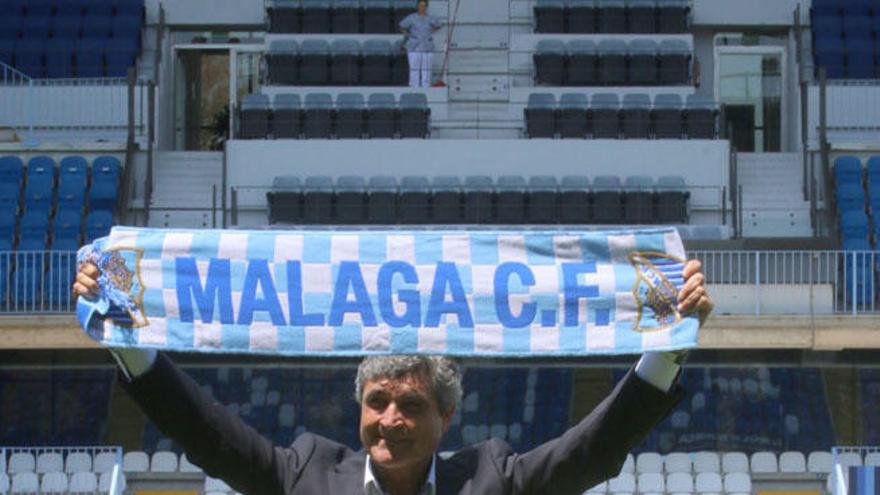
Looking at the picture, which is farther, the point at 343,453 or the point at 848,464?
the point at 848,464

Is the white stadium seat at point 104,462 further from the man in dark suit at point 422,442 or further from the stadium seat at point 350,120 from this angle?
the man in dark suit at point 422,442

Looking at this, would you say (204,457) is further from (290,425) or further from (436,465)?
(290,425)

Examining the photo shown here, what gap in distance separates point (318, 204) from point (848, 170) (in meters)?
6.49

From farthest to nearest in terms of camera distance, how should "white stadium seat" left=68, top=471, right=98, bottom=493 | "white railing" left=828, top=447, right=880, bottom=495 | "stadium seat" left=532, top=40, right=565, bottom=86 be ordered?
"stadium seat" left=532, top=40, right=565, bottom=86 < "white stadium seat" left=68, top=471, right=98, bottom=493 < "white railing" left=828, top=447, right=880, bottom=495

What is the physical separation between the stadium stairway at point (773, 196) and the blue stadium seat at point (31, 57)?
9.18 metres

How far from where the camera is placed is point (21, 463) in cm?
2262

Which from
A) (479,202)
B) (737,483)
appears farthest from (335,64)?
(737,483)

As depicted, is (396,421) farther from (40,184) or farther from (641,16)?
(641,16)

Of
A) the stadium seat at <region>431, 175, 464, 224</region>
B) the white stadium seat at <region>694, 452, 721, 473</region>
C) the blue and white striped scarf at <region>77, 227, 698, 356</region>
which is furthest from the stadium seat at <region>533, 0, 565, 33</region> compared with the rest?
the blue and white striped scarf at <region>77, 227, 698, 356</region>

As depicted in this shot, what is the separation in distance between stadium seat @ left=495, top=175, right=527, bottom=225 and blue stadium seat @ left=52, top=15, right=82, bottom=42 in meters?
6.51

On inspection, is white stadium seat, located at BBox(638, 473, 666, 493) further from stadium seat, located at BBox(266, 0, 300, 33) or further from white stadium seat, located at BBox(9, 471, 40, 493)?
stadium seat, located at BBox(266, 0, 300, 33)

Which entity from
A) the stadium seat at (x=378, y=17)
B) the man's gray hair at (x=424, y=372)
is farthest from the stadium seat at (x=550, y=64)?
the man's gray hair at (x=424, y=372)

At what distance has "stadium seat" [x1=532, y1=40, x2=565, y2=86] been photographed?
2725 cm

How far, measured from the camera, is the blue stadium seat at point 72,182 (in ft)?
83.4
